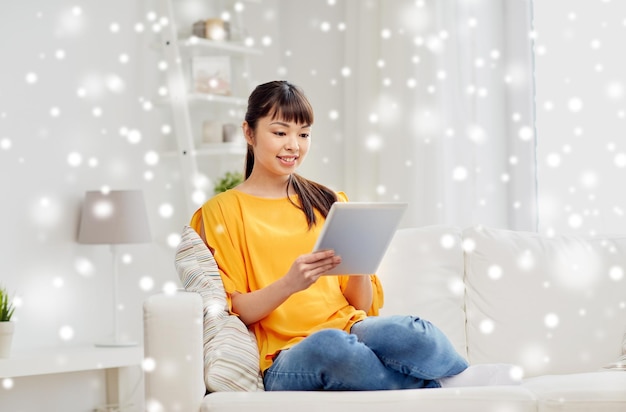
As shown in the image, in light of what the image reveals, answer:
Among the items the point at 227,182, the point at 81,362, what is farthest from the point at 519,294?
the point at 227,182

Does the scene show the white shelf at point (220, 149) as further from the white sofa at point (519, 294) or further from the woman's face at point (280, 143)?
the woman's face at point (280, 143)

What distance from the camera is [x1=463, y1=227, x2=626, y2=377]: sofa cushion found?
2.22 meters

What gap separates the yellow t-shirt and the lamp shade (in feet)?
3.95

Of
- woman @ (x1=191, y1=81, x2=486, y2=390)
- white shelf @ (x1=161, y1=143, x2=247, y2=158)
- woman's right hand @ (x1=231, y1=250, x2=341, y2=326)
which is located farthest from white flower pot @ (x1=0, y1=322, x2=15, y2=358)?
woman's right hand @ (x1=231, y1=250, x2=341, y2=326)

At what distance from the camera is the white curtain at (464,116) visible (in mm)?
3241

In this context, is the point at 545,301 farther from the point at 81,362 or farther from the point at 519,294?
the point at 81,362

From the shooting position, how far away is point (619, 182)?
2.84 m

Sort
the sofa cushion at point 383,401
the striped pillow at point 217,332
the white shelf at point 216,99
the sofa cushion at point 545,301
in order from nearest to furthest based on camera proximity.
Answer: the sofa cushion at point 383,401 < the striped pillow at point 217,332 < the sofa cushion at point 545,301 < the white shelf at point 216,99

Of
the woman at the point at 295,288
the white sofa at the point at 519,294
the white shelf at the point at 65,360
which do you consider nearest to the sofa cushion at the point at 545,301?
the white sofa at the point at 519,294

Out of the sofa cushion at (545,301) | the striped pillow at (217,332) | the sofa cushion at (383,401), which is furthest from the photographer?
the sofa cushion at (545,301)

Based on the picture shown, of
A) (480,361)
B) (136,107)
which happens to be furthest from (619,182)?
(136,107)

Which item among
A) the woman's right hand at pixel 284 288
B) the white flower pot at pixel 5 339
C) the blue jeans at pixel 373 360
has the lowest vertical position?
the white flower pot at pixel 5 339

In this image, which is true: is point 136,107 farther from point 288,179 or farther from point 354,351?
point 354,351

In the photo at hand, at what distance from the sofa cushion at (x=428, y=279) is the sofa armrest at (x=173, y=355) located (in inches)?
26.3
